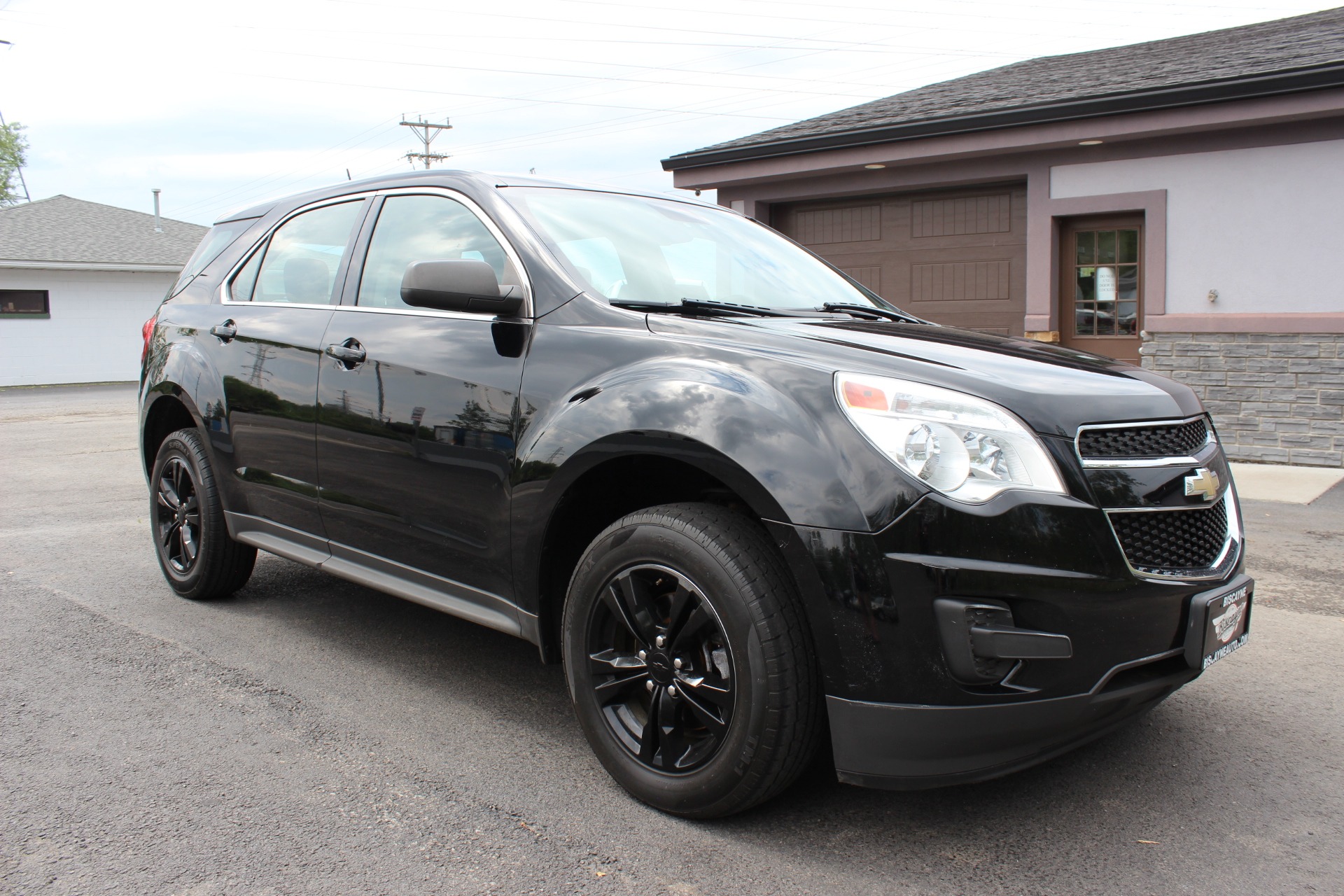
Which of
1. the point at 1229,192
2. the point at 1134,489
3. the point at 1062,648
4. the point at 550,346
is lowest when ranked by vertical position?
the point at 1062,648

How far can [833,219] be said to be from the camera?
12156 mm

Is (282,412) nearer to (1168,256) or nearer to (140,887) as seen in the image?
(140,887)

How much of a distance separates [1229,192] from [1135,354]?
5.65ft

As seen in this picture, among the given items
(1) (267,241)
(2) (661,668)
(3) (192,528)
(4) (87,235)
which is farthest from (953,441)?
(4) (87,235)

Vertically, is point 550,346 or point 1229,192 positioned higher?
point 1229,192

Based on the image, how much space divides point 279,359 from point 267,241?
810mm

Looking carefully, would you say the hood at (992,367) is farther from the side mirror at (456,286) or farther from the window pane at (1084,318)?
the window pane at (1084,318)

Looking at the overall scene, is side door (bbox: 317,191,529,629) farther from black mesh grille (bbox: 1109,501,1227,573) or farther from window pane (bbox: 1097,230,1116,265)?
window pane (bbox: 1097,230,1116,265)

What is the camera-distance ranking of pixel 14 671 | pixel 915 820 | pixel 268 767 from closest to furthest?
pixel 915 820, pixel 268 767, pixel 14 671

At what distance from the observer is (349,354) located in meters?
3.68

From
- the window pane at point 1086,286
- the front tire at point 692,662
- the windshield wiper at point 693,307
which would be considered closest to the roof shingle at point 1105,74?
the window pane at point 1086,286

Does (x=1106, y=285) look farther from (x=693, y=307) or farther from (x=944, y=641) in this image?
(x=944, y=641)

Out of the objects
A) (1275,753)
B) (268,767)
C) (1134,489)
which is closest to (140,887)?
(268,767)

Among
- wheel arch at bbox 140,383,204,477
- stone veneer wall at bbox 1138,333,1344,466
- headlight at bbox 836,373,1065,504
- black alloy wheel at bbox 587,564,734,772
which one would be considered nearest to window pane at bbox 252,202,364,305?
wheel arch at bbox 140,383,204,477
